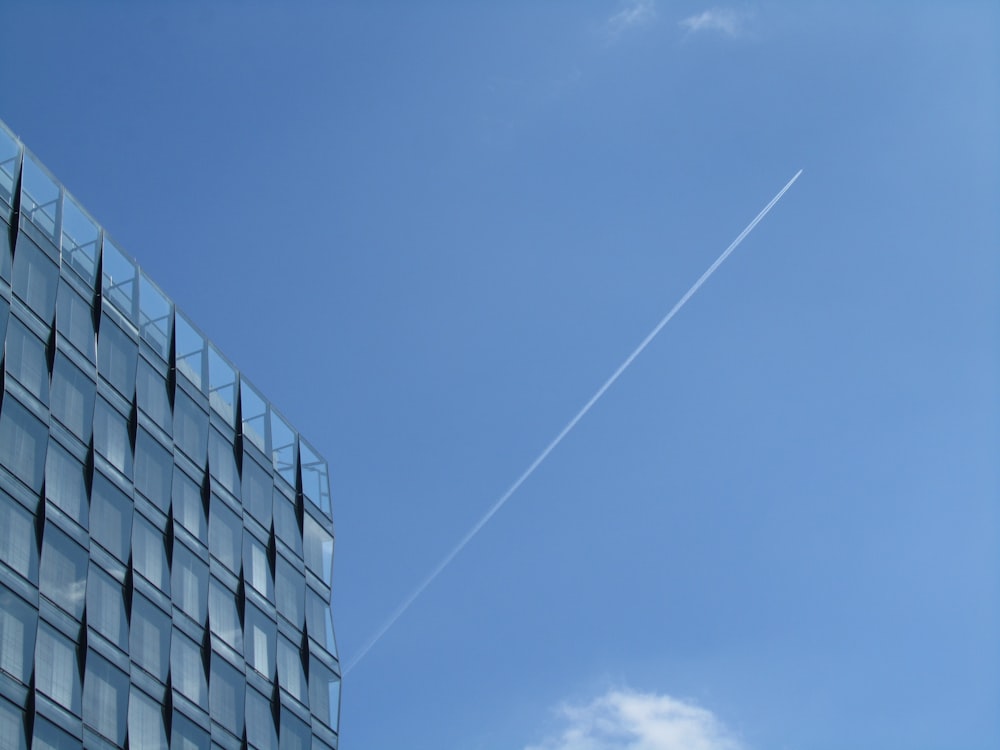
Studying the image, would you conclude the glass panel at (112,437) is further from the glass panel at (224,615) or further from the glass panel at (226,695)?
the glass panel at (226,695)

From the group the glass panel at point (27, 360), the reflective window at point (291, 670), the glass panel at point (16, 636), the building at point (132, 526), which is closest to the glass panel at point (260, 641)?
the building at point (132, 526)

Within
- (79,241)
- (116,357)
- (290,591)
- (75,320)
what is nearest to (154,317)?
(116,357)

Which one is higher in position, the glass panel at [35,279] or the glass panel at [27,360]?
the glass panel at [35,279]

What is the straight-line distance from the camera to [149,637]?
37.6m

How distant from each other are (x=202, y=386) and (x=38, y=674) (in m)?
13.8

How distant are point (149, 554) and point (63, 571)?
4.40 metres

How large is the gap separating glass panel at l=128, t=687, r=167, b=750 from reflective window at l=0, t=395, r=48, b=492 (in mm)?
5934

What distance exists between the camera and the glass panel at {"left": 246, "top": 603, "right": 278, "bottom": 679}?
140 feet

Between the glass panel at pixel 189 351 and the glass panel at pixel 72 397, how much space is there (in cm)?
580

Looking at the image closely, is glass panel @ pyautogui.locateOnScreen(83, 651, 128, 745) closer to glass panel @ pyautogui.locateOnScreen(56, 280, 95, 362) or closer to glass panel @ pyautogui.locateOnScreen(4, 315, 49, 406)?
glass panel @ pyautogui.locateOnScreen(4, 315, 49, 406)

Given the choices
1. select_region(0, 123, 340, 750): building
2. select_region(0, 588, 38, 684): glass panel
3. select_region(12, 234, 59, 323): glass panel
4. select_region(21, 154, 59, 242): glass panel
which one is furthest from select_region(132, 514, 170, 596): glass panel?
select_region(21, 154, 59, 242): glass panel

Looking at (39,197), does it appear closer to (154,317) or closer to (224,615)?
(154,317)

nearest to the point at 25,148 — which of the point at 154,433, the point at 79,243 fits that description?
the point at 79,243

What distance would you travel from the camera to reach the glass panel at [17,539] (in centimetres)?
3281
